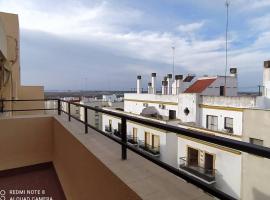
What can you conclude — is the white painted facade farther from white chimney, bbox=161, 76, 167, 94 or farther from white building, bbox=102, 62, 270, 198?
white chimney, bbox=161, 76, 167, 94

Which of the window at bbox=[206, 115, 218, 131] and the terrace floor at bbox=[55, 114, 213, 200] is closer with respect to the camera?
the terrace floor at bbox=[55, 114, 213, 200]

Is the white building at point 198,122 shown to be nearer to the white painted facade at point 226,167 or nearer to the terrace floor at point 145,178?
the white painted facade at point 226,167

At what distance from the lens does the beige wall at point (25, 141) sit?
16.3 feet

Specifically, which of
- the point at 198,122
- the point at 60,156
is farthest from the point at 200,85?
the point at 60,156

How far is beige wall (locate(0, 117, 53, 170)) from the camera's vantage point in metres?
4.97

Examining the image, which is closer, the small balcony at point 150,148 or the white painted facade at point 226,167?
the white painted facade at point 226,167

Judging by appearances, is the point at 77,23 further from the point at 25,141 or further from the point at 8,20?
the point at 25,141

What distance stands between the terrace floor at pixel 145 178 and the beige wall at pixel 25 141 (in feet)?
10.0

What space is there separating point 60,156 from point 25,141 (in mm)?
1210

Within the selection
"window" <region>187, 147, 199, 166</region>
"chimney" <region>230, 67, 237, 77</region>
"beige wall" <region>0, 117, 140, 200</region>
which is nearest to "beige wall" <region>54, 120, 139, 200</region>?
"beige wall" <region>0, 117, 140, 200</region>

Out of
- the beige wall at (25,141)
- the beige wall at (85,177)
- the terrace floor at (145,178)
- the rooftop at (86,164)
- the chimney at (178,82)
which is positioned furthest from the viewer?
the chimney at (178,82)

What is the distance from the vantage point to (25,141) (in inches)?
204

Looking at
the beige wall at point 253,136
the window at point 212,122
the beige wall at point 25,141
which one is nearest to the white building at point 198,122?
the window at point 212,122

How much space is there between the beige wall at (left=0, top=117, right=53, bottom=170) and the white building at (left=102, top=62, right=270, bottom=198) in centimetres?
180
